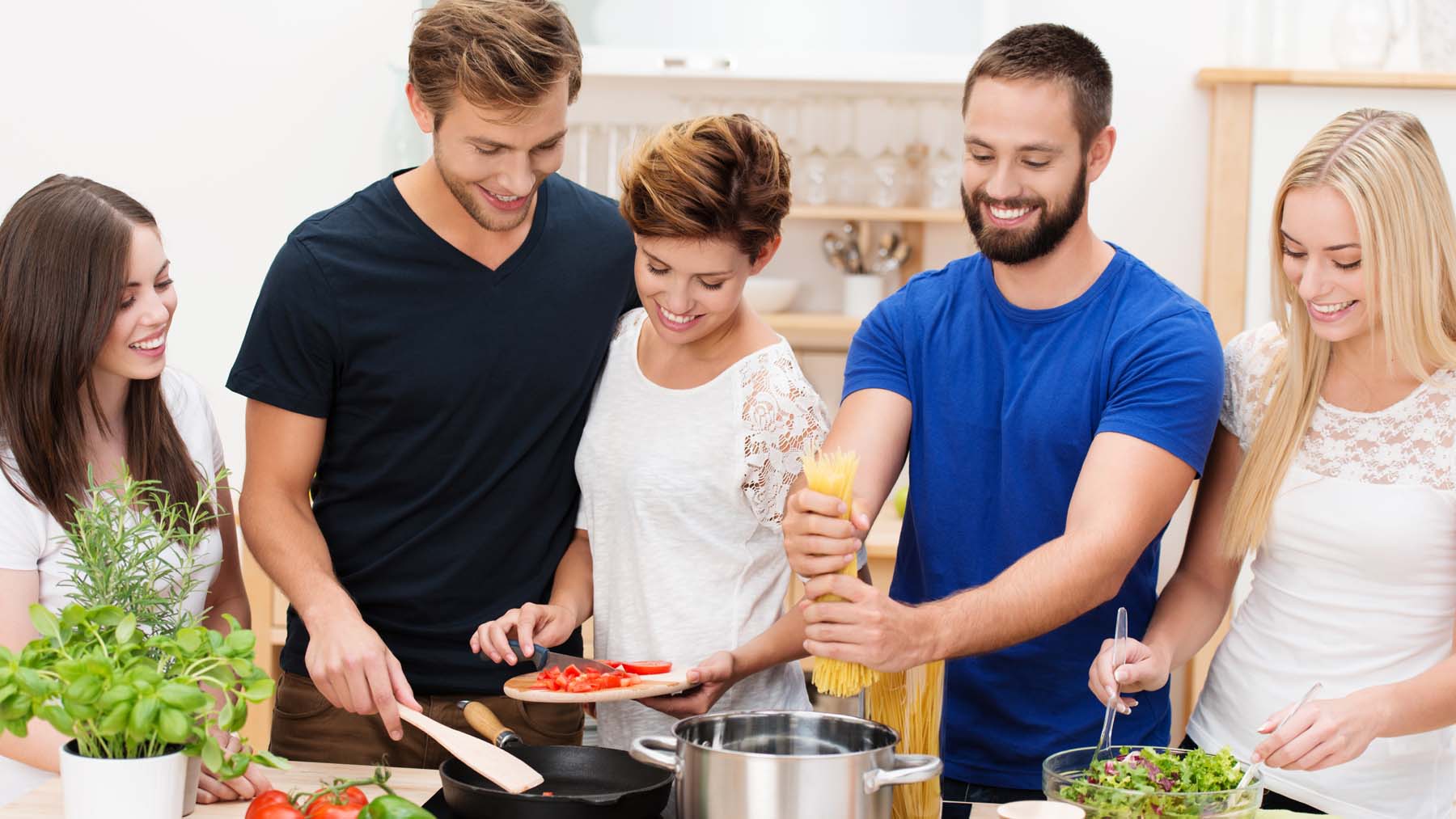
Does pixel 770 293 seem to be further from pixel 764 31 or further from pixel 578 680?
pixel 578 680

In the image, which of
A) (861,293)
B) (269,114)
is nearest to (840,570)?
(861,293)

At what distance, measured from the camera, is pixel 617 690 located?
1.56 metres

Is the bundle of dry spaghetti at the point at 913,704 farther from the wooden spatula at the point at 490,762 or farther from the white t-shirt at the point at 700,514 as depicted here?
the wooden spatula at the point at 490,762

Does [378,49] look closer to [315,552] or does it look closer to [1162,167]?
[1162,167]

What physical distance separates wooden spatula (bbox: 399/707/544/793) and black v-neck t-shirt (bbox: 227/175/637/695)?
529 millimetres

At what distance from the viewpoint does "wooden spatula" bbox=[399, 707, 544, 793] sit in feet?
4.48

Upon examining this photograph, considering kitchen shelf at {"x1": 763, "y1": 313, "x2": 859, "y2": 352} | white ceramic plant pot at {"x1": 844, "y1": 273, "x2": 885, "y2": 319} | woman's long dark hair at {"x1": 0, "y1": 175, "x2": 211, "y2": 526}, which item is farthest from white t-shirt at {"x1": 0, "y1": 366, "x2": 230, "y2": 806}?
white ceramic plant pot at {"x1": 844, "y1": 273, "x2": 885, "y2": 319}

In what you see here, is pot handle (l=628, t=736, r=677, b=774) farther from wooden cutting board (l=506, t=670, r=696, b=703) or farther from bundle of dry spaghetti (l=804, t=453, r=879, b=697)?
bundle of dry spaghetti (l=804, t=453, r=879, b=697)

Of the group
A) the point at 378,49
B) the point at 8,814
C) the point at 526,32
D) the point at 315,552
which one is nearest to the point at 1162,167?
the point at 378,49

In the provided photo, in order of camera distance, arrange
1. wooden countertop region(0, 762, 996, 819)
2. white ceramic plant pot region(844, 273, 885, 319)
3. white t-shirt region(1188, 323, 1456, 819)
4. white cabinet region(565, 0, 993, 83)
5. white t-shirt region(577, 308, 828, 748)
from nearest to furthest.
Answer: wooden countertop region(0, 762, 996, 819), white t-shirt region(1188, 323, 1456, 819), white t-shirt region(577, 308, 828, 748), white cabinet region(565, 0, 993, 83), white ceramic plant pot region(844, 273, 885, 319)

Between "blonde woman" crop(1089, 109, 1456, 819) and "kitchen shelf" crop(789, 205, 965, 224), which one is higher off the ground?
"kitchen shelf" crop(789, 205, 965, 224)

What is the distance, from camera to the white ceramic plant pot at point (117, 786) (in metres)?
1.27

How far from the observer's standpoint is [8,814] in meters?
1.46

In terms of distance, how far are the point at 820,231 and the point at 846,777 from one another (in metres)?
3.10
